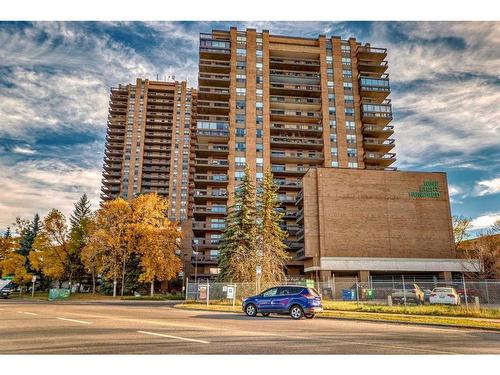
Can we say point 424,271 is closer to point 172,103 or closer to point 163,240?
point 163,240

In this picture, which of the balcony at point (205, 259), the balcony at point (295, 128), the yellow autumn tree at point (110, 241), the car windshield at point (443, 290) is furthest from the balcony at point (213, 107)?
the car windshield at point (443, 290)

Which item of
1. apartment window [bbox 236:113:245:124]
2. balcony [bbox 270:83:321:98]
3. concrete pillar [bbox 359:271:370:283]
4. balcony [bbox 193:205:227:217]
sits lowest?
concrete pillar [bbox 359:271:370:283]

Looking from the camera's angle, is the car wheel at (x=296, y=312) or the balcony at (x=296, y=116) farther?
the balcony at (x=296, y=116)

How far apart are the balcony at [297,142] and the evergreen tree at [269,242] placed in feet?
53.5

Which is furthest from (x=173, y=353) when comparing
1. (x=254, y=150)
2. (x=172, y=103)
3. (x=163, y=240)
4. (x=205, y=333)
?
(x=172, y=103)

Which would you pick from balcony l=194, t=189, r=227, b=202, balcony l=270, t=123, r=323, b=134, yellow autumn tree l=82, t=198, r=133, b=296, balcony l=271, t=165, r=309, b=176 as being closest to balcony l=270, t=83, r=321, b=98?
balcony l=270, t=123, r=323, b=134

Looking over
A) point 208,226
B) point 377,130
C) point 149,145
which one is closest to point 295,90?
point 377,130

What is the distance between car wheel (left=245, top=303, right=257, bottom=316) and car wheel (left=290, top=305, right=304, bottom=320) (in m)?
1.90

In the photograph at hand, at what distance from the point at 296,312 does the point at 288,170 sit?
46.9 meters

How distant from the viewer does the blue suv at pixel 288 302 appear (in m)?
17.4

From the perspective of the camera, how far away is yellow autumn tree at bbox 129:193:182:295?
44.6 metres

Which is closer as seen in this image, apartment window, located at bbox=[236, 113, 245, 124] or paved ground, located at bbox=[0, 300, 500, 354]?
paved ground, located at bbox=[0, 300, 500, 354]

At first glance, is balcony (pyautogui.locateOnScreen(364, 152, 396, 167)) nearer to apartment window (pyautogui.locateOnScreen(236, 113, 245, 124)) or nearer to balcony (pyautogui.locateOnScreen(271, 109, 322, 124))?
balcony (pyautogui.locateOnScreen(271, 109, 322, 124))

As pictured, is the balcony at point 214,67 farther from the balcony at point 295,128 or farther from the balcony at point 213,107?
the balcony at point 295,128
